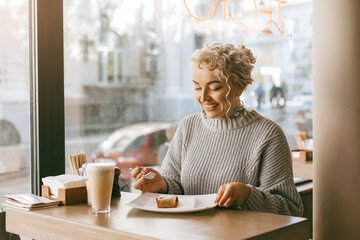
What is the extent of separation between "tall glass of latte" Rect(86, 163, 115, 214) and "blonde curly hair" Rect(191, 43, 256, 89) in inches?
26.7

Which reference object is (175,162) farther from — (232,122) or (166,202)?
(166,202)

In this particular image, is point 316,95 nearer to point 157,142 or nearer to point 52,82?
point 52,82

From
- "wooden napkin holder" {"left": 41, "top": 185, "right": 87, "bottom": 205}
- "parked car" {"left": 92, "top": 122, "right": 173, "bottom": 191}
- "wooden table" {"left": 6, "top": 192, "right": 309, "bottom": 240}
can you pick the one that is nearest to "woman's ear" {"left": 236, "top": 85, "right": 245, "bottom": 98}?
"wooden table" {"left": 6, "top": 192, "right": 309, "bottom": 240}

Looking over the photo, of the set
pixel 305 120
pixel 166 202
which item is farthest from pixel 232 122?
pixel 305 120

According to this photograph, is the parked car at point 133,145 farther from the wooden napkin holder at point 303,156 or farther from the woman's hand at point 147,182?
the woman's hand at point 147,182

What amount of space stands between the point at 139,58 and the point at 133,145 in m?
0.78

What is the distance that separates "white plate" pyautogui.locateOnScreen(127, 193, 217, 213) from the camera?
5.08 ft

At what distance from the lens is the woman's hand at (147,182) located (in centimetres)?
184

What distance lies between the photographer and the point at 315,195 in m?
1.95

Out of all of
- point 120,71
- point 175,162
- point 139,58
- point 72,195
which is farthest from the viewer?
point 139,58

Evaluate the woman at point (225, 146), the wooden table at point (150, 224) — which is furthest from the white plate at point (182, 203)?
the woman at point (225, 146)

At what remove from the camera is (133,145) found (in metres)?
3.77

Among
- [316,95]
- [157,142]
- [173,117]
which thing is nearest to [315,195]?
[316,95]

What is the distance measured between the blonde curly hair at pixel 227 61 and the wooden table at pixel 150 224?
2.16 feet
